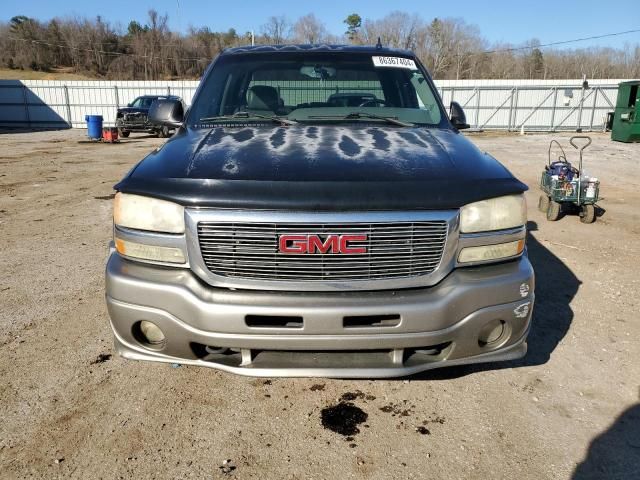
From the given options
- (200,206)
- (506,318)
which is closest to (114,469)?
(200,206)

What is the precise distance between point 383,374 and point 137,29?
8299cm

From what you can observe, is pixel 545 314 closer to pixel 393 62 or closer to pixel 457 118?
pixel 457 118

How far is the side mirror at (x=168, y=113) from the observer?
12.3ft

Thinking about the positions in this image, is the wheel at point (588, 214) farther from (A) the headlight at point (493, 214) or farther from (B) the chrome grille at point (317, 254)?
(B) the chrome grille at point (317, 254)

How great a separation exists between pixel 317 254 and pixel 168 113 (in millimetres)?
2172

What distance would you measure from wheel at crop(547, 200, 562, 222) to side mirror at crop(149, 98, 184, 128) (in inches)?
209

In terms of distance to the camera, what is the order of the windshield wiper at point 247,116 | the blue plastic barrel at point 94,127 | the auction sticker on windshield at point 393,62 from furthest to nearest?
the blue plastic barrel at point 94,127, the auction sticker on windshield at point 393,62, the windshield wiper at point 247,116

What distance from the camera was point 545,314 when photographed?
12.6 feet

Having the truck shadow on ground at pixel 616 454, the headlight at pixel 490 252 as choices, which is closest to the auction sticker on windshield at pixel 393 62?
the headlight at pixel 490 252

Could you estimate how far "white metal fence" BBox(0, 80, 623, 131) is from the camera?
27.2m

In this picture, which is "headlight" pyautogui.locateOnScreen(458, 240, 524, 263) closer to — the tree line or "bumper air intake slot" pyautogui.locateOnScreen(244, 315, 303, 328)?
"bumper air intake slot" pyautogui.locateOnScreen(244, 315, 303, 328)

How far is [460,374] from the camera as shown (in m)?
3.02

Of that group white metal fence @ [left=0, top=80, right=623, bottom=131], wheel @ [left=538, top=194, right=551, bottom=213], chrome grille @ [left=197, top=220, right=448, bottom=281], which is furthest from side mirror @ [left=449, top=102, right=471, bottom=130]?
white metal fence @ [left=0, top=80, right=623, bottom=131]

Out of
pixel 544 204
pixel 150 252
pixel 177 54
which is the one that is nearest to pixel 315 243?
pixel 150 252
